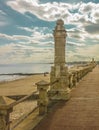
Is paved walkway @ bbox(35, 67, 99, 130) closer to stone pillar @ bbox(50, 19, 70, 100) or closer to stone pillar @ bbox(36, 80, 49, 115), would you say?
stone pillar @ bbox(36, 80, 49, 115)

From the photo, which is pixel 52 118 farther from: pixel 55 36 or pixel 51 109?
pixel 55 36

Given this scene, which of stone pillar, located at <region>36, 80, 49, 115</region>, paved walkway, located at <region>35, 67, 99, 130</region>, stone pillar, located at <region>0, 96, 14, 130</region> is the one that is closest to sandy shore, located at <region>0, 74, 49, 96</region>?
paved walkway, located at <region>35, 67, 99, 130</region>

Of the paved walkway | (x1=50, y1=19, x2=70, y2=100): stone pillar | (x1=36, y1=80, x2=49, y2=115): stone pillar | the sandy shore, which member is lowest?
the sandy shore

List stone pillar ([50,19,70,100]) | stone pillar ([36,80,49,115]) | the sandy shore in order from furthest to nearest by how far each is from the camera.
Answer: the sandy shore, stone pillar ([50,19,70,100]), stone pillar ([36,80,49,115])

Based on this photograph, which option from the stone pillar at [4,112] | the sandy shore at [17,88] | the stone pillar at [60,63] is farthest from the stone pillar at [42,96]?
the sandy shore at [17,88]

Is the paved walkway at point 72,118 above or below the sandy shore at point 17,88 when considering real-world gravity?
above

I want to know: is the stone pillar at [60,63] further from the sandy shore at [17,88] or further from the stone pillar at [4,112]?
the sandy shore at [17,88]

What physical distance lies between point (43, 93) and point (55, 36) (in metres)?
4.49

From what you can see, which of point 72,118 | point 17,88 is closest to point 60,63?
point 72,118

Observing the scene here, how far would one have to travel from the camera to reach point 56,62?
13.4 metres

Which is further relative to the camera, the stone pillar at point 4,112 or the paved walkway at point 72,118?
the paved walkway at point 72,118

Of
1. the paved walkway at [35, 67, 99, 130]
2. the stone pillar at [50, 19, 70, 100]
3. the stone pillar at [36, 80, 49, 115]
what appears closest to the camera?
the paved walkway at [35, 67, 99, 130]

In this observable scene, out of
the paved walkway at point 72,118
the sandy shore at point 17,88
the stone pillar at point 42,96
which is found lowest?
the sandy shore at point 17,88

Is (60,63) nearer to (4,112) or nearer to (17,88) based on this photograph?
(4,112)
